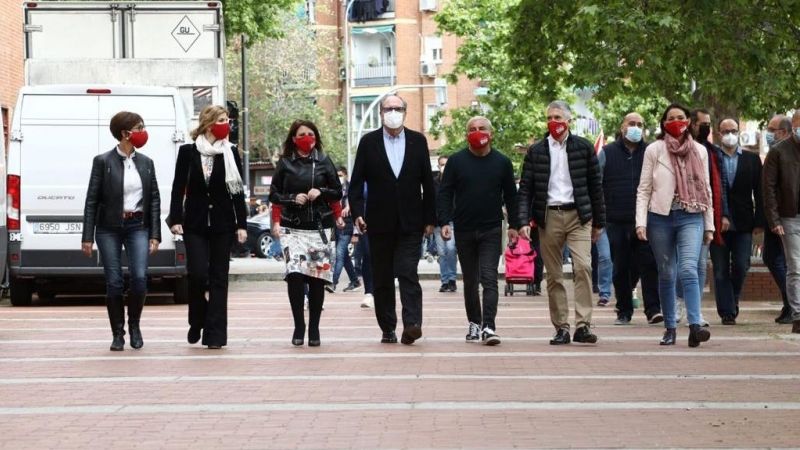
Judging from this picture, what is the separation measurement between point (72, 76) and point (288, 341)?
9097 millimetres

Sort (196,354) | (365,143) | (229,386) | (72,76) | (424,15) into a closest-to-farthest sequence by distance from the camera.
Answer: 1. (229,386)
2. (196,354)
3. (365,143)
4. (72,76)
5. (424,15)

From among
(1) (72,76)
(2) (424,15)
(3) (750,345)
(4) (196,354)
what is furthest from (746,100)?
(2) (424,15)

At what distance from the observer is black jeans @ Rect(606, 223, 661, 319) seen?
53.2ft

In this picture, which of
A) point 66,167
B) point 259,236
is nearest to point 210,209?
point 66,167

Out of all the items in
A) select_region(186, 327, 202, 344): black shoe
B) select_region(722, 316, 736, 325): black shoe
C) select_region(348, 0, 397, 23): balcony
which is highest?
select_region(348, 0, 397, 23): balcony

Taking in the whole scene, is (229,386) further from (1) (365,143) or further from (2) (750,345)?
(2) (750,345)

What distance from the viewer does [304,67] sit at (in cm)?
7375

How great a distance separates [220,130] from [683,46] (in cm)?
1049

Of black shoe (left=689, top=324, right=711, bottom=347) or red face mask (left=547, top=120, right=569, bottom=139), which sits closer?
black shoe (left=689, top=324, right=711, bottom=347)

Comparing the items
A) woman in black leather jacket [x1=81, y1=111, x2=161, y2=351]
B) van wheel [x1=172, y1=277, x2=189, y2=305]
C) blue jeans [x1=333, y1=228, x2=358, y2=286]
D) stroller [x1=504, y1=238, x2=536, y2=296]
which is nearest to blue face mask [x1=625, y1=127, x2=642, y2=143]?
woman in black leather jacket [x1=81, y1=111, x2=161, y2=351]

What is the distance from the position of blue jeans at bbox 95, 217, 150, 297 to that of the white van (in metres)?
6.46

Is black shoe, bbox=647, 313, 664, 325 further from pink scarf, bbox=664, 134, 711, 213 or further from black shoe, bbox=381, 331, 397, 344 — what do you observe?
black shoe, bbox=381, 331, 397, 344

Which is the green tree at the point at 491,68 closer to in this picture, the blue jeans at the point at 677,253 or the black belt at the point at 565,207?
the black belt at the point at 565,207

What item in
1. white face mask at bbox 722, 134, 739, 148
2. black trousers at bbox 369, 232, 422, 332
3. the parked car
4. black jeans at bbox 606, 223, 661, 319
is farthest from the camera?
the parked car
